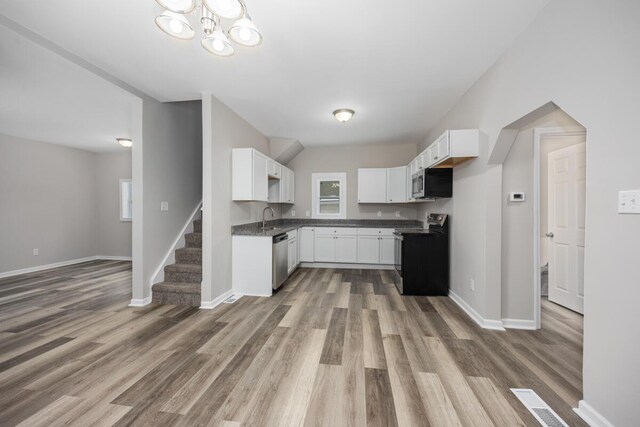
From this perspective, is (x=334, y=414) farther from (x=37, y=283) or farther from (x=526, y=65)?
(x=37, y=283)

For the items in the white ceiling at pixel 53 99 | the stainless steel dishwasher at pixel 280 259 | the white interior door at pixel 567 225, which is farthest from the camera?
the stainless steel dishwasher at pixel 280 259

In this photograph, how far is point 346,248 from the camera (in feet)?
18.3

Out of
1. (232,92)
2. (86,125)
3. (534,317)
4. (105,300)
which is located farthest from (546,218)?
(86,125)

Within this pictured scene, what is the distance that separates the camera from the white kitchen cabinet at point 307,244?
5684 millimetres

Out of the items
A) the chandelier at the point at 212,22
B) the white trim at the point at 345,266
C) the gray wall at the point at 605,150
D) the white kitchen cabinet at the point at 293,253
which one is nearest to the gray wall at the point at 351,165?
the white trim at the point at 345,266

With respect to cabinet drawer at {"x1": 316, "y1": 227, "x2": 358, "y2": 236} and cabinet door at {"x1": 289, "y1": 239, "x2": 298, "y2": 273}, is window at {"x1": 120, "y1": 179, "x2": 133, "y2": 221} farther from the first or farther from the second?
cabinet drawer at {"x1": 316, "y1": 227, "x2": 358, "y2": 236}

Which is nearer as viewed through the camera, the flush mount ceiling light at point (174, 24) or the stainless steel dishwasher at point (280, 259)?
the flush mount ceiling light at point (174, 24)

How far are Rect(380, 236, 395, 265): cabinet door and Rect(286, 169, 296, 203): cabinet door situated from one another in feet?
7.14

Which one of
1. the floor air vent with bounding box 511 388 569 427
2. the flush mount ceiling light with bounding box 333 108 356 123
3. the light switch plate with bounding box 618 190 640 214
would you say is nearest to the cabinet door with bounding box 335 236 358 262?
the flush mount ceiling light with bounding box 333 108 356 123

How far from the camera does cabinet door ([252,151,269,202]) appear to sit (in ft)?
12.9

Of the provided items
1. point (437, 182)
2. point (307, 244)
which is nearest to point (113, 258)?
point (307, 244)

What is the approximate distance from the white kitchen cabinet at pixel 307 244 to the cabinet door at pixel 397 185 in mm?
1831

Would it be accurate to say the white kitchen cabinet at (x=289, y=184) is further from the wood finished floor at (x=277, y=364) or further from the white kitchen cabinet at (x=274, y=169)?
the wood finished floor at (x=277, y=364)

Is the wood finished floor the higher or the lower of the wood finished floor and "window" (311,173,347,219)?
the lower
